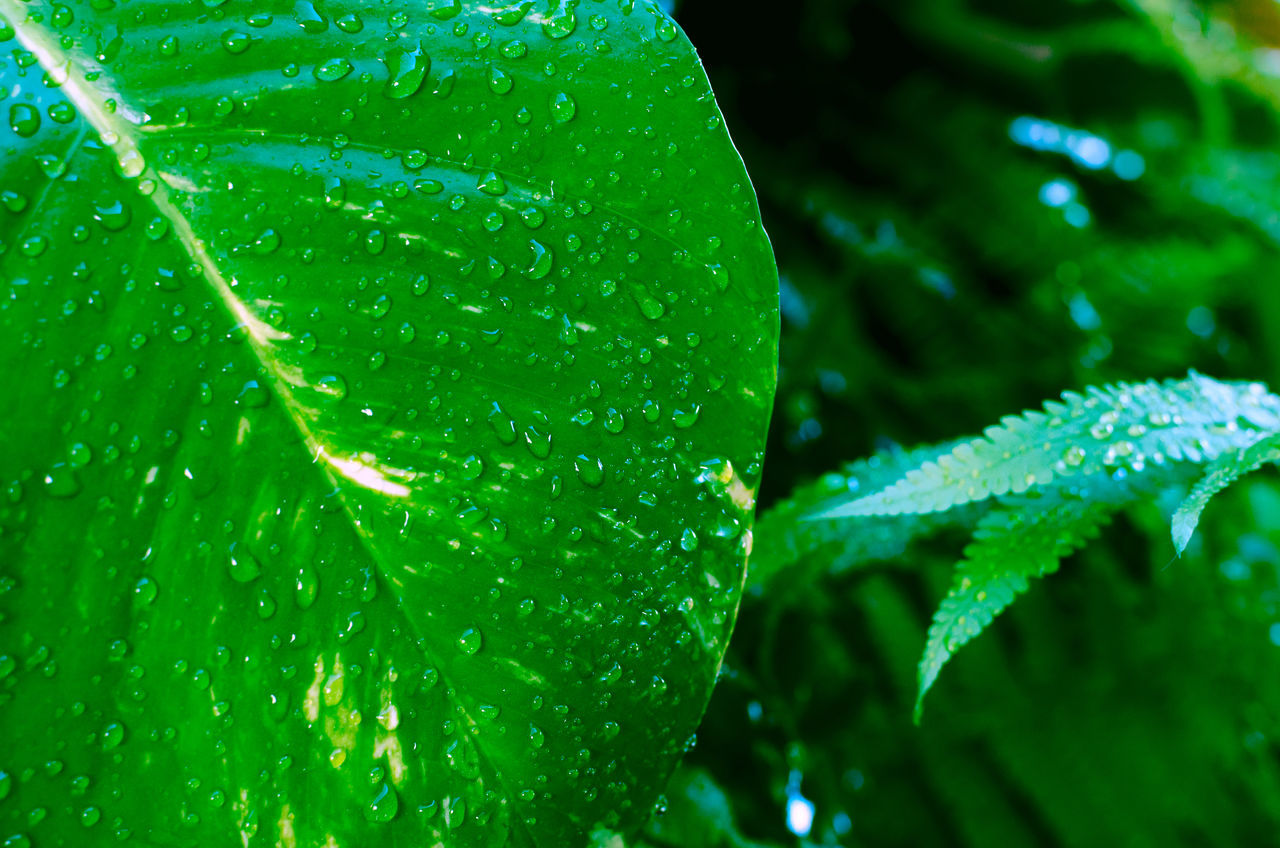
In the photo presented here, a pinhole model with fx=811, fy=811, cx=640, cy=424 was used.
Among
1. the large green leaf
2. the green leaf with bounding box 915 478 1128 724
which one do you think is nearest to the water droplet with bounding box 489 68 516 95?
the large green leaf

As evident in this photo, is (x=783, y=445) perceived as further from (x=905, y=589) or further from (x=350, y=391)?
(x=350, y=391)

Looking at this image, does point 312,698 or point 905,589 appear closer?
point 312,698

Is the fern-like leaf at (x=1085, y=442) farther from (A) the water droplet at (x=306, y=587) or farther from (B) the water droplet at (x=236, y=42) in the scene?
(B) the water droplet at (x=236, y=42)

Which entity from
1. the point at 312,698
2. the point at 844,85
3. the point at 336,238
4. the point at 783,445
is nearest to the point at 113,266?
the point at 336,238

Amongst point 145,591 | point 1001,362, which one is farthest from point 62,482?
point 1001,362

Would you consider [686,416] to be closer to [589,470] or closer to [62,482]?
[589,470]

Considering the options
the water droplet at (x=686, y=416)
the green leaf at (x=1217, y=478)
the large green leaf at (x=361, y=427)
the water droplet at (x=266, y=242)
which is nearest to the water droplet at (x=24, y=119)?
the large green leaf at (x=361, y=427)
